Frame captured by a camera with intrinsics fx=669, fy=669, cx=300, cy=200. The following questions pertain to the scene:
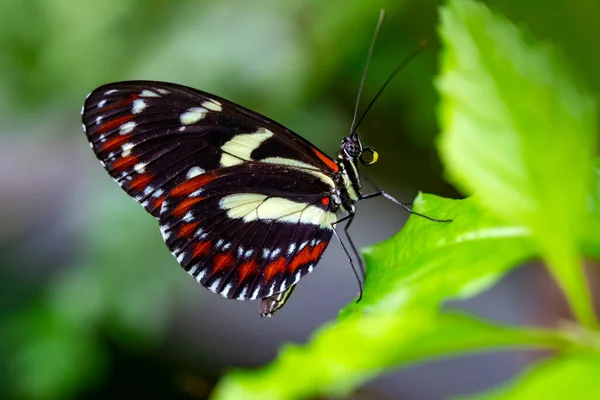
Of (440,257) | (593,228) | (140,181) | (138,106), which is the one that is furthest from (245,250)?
(593,228)

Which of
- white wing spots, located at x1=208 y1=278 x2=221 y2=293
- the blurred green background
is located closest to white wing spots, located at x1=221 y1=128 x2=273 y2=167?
white wing spots, located at x1=208 y1=278 x2=221 y2=293

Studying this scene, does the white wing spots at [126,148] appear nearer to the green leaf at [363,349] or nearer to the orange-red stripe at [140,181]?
the orange-red stripe at [140,181]

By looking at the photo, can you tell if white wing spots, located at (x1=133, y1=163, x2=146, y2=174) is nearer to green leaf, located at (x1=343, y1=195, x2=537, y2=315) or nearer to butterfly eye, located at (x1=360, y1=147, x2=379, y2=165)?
butterfly eye, located at (x1=360, y1=147, x2=379, y2=165)

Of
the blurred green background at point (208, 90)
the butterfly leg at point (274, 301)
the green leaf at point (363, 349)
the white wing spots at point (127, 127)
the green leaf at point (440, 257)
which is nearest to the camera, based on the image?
the green leaf at point (363, 349)

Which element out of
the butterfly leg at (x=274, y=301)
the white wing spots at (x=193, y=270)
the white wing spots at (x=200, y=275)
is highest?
the white wing spots at (x=193, y=270)

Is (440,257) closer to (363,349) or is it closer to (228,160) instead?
(363,349)

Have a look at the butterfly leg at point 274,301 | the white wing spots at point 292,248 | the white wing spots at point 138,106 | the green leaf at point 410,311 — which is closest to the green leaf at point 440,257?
the green leaf at point 410,311

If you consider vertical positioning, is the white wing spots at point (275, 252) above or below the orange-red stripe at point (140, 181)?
below
